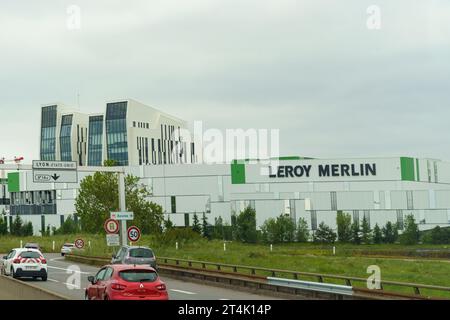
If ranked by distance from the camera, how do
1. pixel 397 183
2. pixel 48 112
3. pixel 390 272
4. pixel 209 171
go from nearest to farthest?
pixel 390 272
pixel 397 183
pixel 209 171
pixel 48 112

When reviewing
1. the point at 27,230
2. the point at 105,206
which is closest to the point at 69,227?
the point at 27,230

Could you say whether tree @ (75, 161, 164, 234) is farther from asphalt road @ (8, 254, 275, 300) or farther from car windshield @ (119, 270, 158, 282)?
car windshield @ (119, 270, 158, 282)

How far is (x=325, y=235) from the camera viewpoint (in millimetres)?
80000

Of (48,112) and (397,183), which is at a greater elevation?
(48,112)

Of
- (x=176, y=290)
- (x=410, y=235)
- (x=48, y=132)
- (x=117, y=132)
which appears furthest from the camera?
(x=48, y=132)

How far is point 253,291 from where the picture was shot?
89.7 ft

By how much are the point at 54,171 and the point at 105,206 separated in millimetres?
27435

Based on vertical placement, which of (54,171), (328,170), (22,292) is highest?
(328,170)

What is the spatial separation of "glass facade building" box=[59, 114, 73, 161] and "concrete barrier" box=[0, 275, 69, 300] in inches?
5401

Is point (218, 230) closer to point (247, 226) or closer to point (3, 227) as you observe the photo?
point (247, 226)

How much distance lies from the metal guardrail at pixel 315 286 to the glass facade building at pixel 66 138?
135703 millimetres

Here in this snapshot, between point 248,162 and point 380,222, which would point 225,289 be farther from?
point 248,162

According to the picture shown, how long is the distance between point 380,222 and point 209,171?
25.6 m
